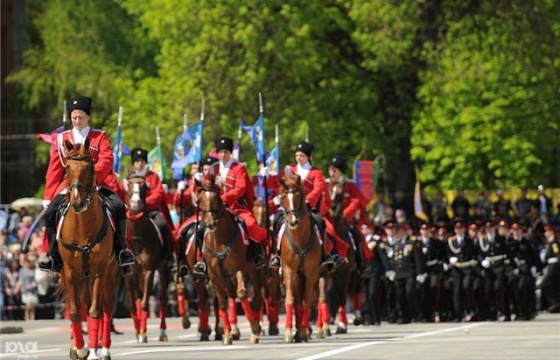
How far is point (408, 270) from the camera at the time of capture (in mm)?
36344

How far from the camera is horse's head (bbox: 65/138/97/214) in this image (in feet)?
65.6

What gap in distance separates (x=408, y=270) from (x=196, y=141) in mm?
6376

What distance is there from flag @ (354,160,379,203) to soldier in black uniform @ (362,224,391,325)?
4745 mm

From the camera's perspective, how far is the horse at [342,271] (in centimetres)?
2934

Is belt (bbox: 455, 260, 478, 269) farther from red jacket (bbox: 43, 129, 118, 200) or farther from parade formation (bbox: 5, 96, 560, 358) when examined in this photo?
red jacket (bbox: 43, 129, 118, 200)

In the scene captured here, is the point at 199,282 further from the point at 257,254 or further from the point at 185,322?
the point at 185,322

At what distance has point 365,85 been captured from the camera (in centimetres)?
4984

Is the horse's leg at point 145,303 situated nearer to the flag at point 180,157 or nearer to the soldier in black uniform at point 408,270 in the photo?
the flag at point 180,157

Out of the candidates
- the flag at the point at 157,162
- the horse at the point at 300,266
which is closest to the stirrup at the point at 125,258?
the horse at the point at 300,266

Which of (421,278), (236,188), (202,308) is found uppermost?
(236,188)

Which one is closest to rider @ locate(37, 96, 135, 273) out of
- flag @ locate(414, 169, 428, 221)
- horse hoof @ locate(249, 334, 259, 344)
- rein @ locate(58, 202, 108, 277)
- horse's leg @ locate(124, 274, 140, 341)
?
rein @ locate(58, 202, 108, 277)

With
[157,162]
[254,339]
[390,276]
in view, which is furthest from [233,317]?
[390,276]

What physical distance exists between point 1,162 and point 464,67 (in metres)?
25.5

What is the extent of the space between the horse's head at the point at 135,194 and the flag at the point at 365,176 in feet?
45.7
